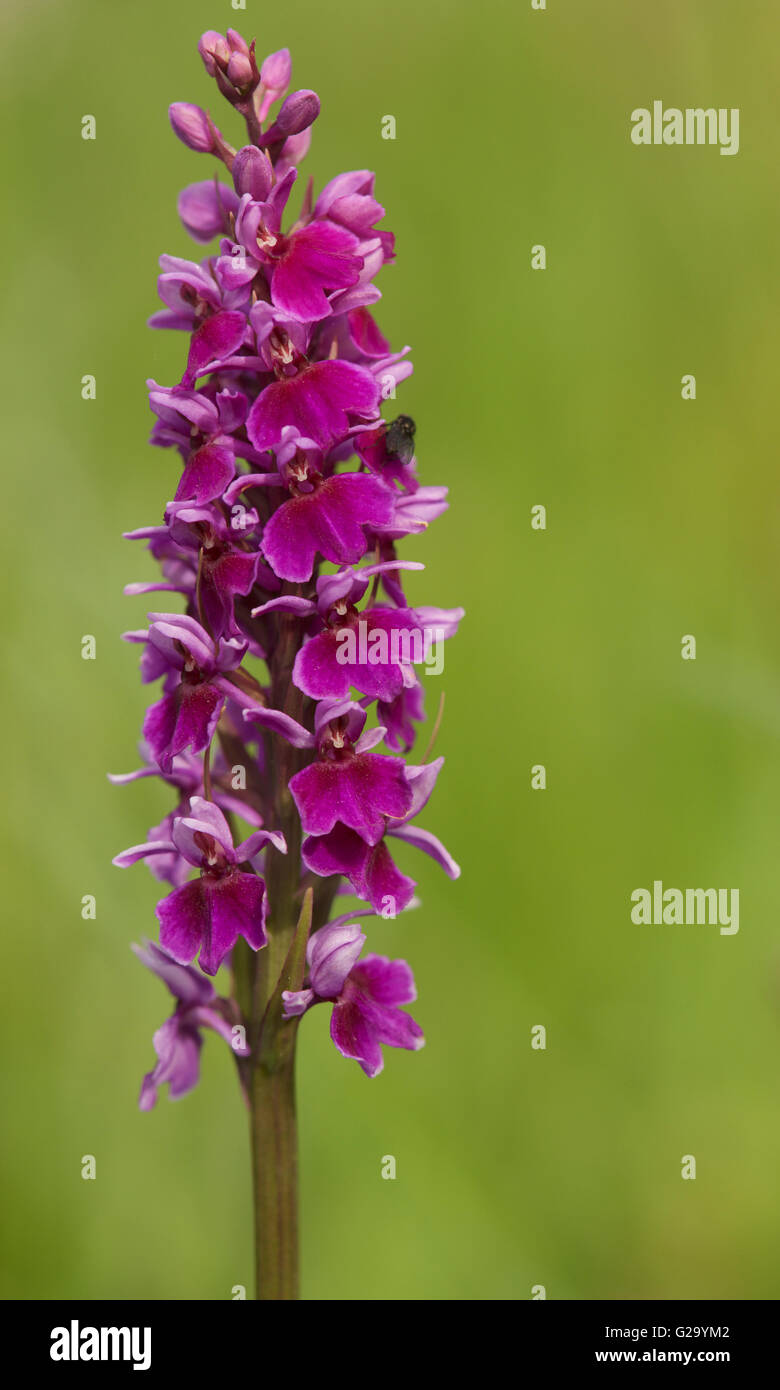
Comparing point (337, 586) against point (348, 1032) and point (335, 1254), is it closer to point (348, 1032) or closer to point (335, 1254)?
point (348, 1032)

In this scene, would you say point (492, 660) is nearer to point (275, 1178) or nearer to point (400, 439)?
point (400, 439)

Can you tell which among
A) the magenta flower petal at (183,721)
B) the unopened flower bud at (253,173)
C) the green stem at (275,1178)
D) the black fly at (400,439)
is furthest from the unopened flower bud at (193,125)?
the green stem at (275,1178)

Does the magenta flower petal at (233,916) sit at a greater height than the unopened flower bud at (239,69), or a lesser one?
lesser

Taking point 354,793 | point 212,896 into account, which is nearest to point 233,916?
point 212,896

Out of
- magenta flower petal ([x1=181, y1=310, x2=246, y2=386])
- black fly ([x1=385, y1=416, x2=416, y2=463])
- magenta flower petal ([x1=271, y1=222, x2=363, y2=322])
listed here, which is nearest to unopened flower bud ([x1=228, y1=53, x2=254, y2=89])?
magenta flower petal ([x1=271, y1=222, x2=363, y2=322])

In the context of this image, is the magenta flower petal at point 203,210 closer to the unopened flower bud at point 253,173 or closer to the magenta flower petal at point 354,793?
the unopened flower bud at point 253,173

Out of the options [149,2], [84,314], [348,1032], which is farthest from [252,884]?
[149,2]
